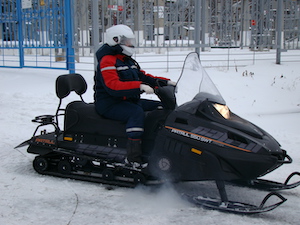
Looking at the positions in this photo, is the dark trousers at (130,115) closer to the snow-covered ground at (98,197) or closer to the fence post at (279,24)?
the snow-covered ground at (98,197)

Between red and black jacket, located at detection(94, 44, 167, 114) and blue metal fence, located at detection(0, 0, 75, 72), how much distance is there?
6091 mm

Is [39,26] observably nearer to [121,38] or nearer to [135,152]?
[121,38]

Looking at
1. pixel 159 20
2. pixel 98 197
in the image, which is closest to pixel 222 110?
pixel 98 197

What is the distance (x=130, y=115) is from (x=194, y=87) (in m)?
0.67

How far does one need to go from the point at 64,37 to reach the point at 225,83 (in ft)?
13.7

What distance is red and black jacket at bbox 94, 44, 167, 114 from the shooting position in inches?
150

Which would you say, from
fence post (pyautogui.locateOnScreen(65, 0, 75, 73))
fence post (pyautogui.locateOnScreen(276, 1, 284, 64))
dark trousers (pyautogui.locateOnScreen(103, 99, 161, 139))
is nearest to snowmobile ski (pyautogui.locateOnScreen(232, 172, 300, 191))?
dark trousers (pyautogui.locateOnScreen(103, 99, 161, 139))

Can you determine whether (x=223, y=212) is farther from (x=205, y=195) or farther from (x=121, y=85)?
(x=121, y=85)

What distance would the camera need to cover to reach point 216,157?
331 centimetres

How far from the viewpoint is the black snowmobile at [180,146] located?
327cm

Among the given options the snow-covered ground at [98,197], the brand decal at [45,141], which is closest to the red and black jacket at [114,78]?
the brand decal at [45,141]

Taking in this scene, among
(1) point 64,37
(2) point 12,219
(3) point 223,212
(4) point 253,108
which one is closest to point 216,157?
(3) point 223,212

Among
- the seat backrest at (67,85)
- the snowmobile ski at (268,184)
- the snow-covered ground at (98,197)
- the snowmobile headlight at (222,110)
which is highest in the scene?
the seat backrest at (67,85)

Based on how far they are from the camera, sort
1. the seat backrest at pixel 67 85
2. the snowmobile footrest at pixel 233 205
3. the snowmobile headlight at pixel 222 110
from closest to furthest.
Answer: the snowmobile footrest at pixel 233 205 → the snowmobile headlight at pixel 222 110 → the seat backrest at pixel 67 85
